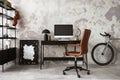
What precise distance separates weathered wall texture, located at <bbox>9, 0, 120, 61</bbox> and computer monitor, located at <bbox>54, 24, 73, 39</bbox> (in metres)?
0.23

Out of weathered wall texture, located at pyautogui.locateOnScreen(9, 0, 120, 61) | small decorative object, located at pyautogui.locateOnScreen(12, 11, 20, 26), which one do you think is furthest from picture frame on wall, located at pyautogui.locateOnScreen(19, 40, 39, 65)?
small decorative object, located at pyautogui.locateOnScreen(12, 11, 20, 26)

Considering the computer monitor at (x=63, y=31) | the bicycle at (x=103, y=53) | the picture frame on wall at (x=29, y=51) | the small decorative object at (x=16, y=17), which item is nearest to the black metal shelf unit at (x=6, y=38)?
the small decorative object at (x=16, y=17)

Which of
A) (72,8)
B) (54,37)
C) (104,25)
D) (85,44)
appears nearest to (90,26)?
→ (104,25)

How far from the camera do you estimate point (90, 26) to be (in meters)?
5.82

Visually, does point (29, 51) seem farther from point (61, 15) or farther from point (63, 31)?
point (61, 15)

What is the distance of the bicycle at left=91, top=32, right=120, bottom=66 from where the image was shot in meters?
5.71

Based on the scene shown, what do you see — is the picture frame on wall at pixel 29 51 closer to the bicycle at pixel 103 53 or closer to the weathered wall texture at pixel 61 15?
the weathered wall texture at pixel 61 15

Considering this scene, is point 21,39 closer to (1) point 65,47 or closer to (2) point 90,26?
(1) point 65,47

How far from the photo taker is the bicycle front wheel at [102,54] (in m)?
5.76

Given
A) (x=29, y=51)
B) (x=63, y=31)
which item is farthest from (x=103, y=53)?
(x=29, y=51)

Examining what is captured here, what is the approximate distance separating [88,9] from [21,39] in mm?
2312

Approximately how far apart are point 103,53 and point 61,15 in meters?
1.78

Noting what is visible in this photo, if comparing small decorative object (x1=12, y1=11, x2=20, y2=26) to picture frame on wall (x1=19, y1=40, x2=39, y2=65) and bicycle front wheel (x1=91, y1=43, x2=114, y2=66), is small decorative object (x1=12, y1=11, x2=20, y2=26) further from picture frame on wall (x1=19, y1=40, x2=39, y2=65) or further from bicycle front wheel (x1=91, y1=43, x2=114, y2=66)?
bicycle front wheel (x1=91, y1=43, x2=114, y2=66)

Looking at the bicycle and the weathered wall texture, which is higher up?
the weathered wall texture
